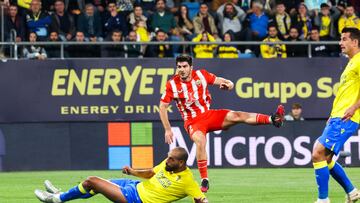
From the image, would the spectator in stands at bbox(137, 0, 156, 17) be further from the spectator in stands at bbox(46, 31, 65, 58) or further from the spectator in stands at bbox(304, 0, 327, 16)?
the spectator in stands at bbox(304, 0, 327, 16)

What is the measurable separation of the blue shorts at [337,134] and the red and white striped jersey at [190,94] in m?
4.21

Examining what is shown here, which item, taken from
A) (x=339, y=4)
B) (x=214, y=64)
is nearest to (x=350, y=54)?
(x=214, y=64)

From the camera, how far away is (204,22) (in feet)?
77.8

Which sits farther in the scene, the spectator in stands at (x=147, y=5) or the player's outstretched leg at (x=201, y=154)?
the spectator in stands at (x=147, y=5)

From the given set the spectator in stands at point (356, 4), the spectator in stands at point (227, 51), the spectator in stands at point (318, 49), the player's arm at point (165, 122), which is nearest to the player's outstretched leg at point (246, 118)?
the player's arm at point (165, 122)

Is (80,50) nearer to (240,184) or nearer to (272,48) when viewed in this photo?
(272,48)

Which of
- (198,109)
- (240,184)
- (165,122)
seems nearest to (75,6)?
(240,184)

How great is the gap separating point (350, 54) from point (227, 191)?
4.16m

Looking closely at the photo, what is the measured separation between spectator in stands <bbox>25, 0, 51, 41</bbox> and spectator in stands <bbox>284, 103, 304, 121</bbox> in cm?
557

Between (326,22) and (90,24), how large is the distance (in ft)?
17.6

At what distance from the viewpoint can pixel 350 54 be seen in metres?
12.9

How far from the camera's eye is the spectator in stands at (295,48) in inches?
926

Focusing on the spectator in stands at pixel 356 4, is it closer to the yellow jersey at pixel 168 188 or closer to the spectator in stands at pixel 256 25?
the spectator in stands at pixel 256 25

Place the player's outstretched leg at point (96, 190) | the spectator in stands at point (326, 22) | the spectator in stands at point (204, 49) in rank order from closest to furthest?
1. the player's outstretched leg at point (96, 190)
2. the spectator in stands at point (204, 49)
3. the spectator in stands at point (326, 22)
